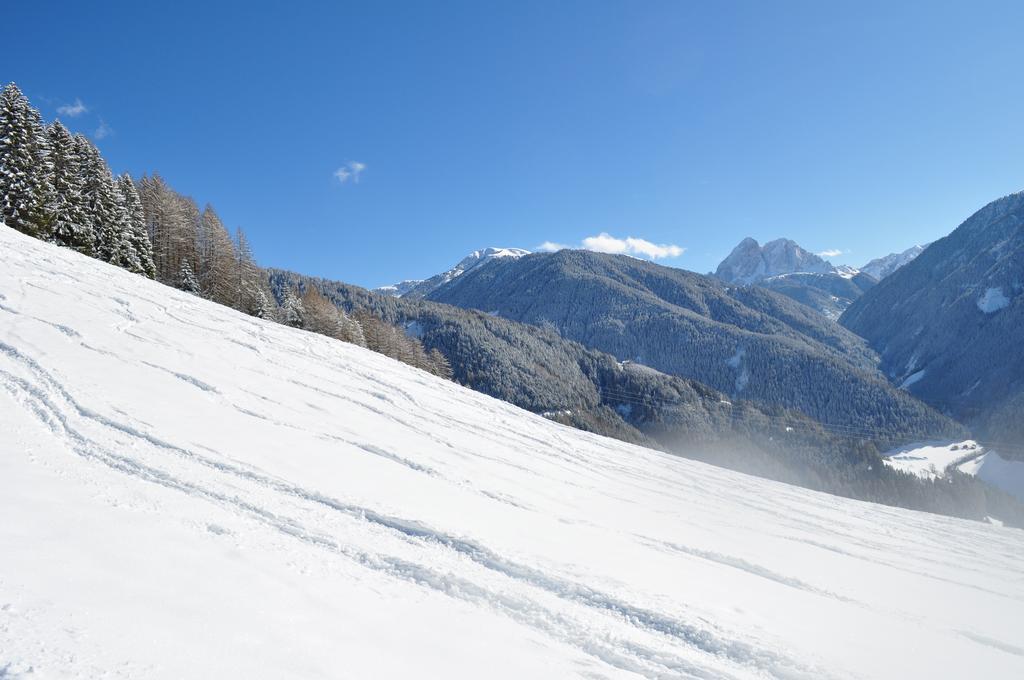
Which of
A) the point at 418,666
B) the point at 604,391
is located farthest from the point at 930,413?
the point at 418,666

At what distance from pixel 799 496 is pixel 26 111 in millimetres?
53276

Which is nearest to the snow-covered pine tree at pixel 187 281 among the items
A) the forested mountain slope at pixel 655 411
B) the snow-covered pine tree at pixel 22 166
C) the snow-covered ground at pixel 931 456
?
the snow-covered pine tree at pixel 22 166

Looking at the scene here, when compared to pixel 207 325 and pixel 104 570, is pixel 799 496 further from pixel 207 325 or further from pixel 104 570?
pixel 207 325

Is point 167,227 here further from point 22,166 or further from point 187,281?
point 22,166

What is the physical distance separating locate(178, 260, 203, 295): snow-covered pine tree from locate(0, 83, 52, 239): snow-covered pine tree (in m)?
11.6

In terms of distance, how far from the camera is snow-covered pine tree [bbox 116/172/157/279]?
1585 inches

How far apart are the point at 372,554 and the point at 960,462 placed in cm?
18994

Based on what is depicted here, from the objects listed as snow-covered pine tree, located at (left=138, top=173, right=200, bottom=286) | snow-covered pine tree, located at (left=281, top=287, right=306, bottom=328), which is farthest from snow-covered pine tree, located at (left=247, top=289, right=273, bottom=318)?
snow-covered pine tree, located at (left=138, top=173, right=200, bottom=286)

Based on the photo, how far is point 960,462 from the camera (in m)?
140

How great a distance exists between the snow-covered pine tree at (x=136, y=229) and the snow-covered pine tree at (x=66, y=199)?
9.97 feet

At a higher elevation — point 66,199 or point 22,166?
point 22,166

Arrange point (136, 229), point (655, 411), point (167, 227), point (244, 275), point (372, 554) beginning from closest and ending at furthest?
point (372, 554) → point (136, 229) → point (167, 227) → point (244, 275) → point (655, 411)

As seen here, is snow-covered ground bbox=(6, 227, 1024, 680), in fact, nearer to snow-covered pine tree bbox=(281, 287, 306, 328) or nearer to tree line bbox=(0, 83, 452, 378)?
tree line bbox=(0, 83, 452, 378)

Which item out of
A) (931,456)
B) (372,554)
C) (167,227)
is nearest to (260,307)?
(167,227)
